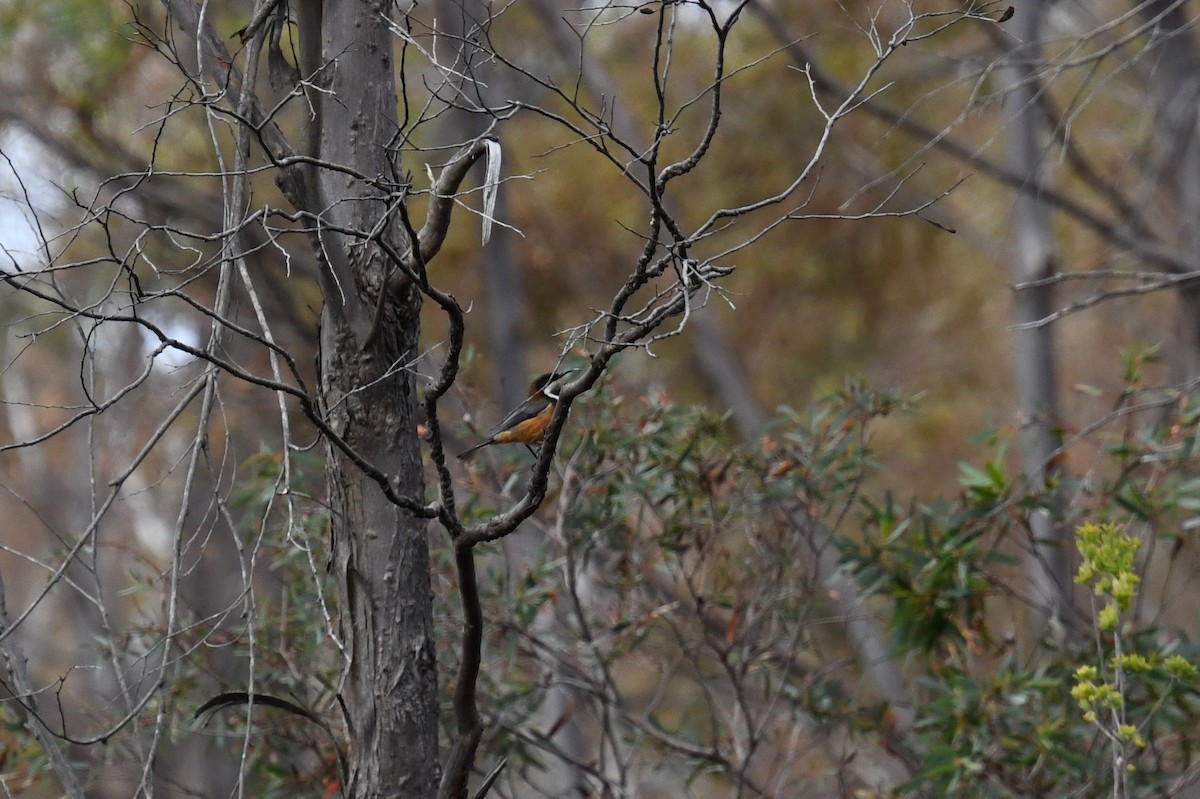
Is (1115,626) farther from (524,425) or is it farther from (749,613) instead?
(524,425)

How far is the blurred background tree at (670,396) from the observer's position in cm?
258

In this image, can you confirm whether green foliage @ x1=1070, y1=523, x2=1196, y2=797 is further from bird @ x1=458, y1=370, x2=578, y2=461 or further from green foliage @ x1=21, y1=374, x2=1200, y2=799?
bird @ x1=458, y1=370, x2=578, y2=461

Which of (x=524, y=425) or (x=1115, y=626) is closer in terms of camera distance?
(x=1115, y=626)

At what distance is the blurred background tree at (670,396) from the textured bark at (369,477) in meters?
0.06

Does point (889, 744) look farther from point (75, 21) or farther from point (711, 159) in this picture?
point (711, 159)

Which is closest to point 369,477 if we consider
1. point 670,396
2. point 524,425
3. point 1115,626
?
point 524,425

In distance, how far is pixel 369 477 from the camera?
2.49 m

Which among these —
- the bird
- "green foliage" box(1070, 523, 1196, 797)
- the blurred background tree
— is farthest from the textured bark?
"green foliage" box(1070, 523, 1196, 797)

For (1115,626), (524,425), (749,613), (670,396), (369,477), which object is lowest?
(1115,626)

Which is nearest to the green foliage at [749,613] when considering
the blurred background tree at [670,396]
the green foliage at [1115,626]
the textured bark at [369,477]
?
the blurred background tree at [670,396]

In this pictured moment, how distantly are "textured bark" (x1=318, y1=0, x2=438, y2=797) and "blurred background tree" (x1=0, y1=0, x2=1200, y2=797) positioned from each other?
6 centimetres

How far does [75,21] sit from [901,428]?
869cm

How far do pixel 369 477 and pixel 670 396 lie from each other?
6.43 ft

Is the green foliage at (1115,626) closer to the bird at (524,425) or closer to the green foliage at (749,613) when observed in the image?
the green foliage at (749,613)
